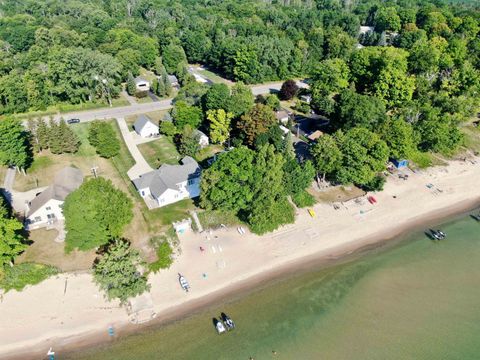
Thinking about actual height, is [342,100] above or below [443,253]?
above

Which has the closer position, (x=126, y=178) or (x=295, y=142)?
(x=126, y=178)

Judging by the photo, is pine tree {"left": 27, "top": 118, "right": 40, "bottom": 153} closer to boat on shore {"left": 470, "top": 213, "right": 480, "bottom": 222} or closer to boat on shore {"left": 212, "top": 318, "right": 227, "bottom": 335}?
boat on shore {"left": 212, "top": 318, "right": 227, "bottom": 335}

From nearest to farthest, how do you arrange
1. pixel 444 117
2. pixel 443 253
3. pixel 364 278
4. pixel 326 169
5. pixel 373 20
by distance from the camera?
pixel 364 278, pixel 443 253, pixel 326 169, pixel 444 117, pixel 373 20

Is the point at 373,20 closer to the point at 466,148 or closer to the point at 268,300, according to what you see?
the point at 466,148

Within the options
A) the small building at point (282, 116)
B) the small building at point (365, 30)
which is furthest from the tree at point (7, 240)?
the small building at point (365, 30)

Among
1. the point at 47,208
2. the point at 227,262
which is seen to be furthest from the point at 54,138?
the point at 227,262

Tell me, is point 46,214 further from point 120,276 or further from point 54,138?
point 54,138

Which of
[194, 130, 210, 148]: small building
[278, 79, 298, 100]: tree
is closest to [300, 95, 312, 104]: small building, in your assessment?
[278, 79, 298, 100]: tree

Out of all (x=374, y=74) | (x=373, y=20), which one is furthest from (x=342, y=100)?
(x=373, y=20)
